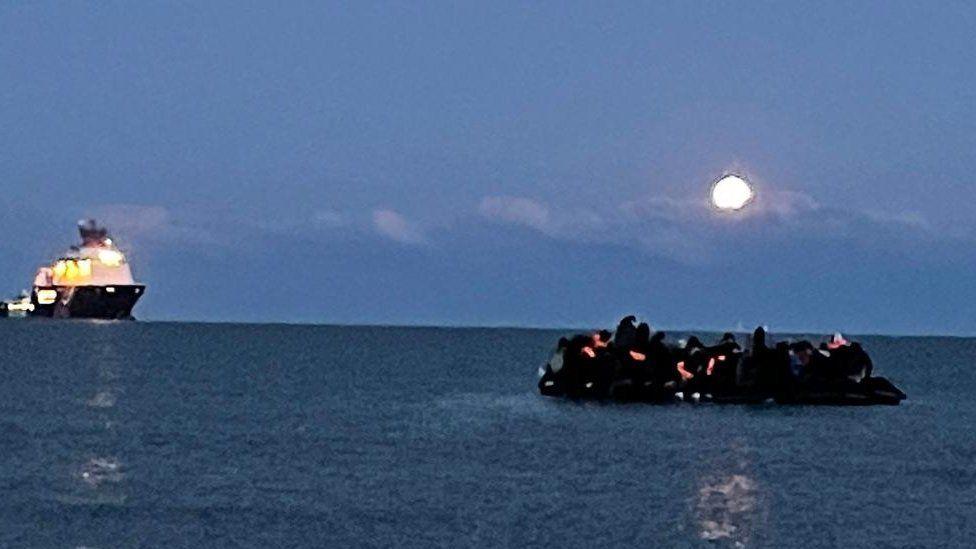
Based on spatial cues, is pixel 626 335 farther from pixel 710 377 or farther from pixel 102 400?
pixel 102 400

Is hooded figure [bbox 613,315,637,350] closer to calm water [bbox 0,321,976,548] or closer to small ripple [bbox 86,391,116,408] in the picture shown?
calm water [bbox 0,321,976,548]

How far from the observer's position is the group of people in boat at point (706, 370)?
64688 millimetres

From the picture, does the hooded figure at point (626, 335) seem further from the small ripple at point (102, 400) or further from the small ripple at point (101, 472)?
the small ripple at point (101, 472)

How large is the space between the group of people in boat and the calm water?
94cm

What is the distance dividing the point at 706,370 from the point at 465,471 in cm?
2456

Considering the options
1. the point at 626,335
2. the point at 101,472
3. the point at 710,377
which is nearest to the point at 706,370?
the point at 710,377

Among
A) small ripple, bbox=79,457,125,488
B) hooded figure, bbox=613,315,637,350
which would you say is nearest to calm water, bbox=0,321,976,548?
small ripple, bbox=79,457,125,488

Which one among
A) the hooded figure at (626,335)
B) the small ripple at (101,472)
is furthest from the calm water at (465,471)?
the hooded figure at (626,335)

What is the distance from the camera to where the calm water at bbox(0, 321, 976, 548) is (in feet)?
110

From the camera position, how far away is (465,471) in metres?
43.6

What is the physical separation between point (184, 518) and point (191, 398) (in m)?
40.4

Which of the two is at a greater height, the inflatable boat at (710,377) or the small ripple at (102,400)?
the inflatable boat at (710,377)

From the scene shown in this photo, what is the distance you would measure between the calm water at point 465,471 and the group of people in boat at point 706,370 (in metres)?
0.94

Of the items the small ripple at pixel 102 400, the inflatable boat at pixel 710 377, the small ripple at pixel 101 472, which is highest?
the inflatable boat at pixel 710 377
